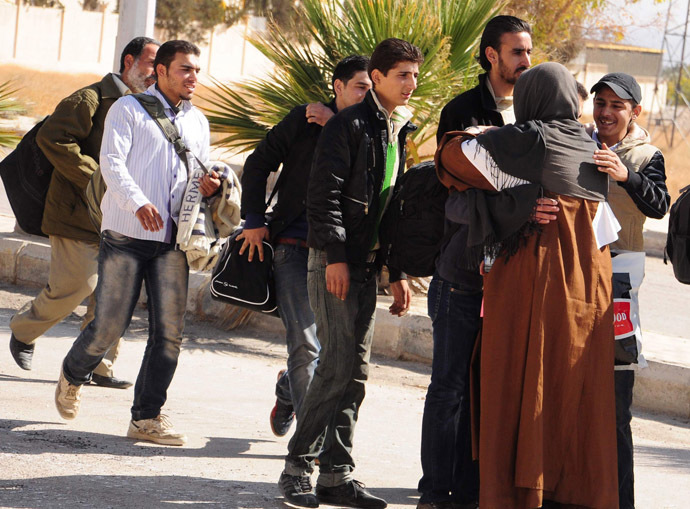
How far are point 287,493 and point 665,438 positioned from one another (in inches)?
104

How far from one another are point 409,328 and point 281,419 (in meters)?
2.35

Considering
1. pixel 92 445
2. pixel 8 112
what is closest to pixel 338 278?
pixel 92 445

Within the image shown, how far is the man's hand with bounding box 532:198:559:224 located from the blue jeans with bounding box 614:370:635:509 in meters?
0.79

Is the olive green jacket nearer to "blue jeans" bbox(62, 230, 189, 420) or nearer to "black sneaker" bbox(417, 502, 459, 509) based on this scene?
"blue jeans" bbox(62, 230, 189, 420)

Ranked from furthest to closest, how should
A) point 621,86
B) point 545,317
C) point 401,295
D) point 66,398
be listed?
point 66,398 < point 401,295 < point 621,86 < point 545,317

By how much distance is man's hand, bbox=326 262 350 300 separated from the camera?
13.9 feet

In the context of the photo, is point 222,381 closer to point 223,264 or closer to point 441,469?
point 223,264

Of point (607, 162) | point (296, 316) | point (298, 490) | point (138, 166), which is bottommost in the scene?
point (298, 490)

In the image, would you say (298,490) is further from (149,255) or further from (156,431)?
(149,255)

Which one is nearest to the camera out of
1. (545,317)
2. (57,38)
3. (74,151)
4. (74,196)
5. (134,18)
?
(545,317)

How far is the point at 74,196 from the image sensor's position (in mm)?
6047

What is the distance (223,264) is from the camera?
16.4ft

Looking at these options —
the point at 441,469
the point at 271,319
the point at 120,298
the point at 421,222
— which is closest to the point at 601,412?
the point at 441,469

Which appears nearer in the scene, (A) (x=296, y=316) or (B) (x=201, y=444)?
(A) (x=296, y=316)
